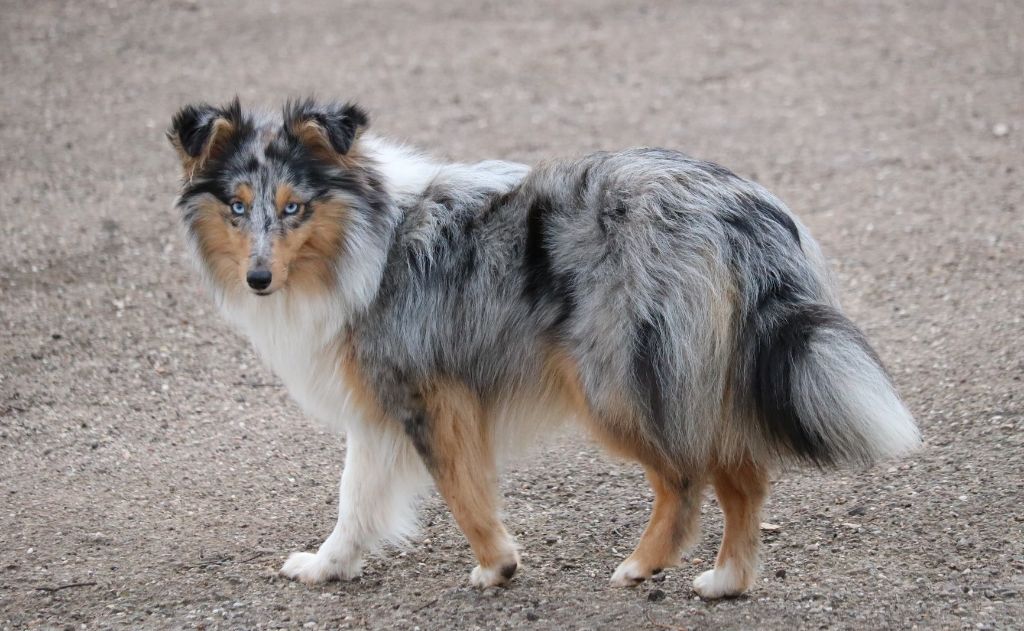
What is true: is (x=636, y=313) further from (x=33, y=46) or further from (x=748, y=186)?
(x=33, y=46)

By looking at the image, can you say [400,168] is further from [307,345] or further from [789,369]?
[789,369]

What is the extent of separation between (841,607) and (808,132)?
6.46m

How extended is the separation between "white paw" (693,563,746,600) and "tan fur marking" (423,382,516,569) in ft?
2.62

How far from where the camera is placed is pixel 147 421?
6.55 metres

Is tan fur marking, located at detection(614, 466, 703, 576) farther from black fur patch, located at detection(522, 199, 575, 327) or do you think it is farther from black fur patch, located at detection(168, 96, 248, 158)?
black fur patch, located at detection(168, 96, 248, 158)

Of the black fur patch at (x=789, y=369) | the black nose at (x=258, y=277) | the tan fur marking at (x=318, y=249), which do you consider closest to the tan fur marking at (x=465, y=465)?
the tan fur marking at (x=318, y=249)

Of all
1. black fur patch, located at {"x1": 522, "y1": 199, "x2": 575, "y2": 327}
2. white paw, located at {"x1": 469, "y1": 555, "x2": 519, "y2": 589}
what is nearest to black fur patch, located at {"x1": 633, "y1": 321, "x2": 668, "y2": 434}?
black fur patch, located at {"x1": 522, "y1": 199, "x2": 575, "y2": 327}

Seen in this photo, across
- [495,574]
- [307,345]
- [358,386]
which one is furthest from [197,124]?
[495,574]

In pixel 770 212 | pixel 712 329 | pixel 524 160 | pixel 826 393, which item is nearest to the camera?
pixel 826 393

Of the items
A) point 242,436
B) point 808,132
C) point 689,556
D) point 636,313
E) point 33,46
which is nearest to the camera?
point 636,313

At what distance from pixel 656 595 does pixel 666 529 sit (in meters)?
0.34

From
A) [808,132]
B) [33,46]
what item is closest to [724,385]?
[808,132]

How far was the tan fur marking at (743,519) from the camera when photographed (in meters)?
4.69

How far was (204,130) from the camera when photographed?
15.9ft
